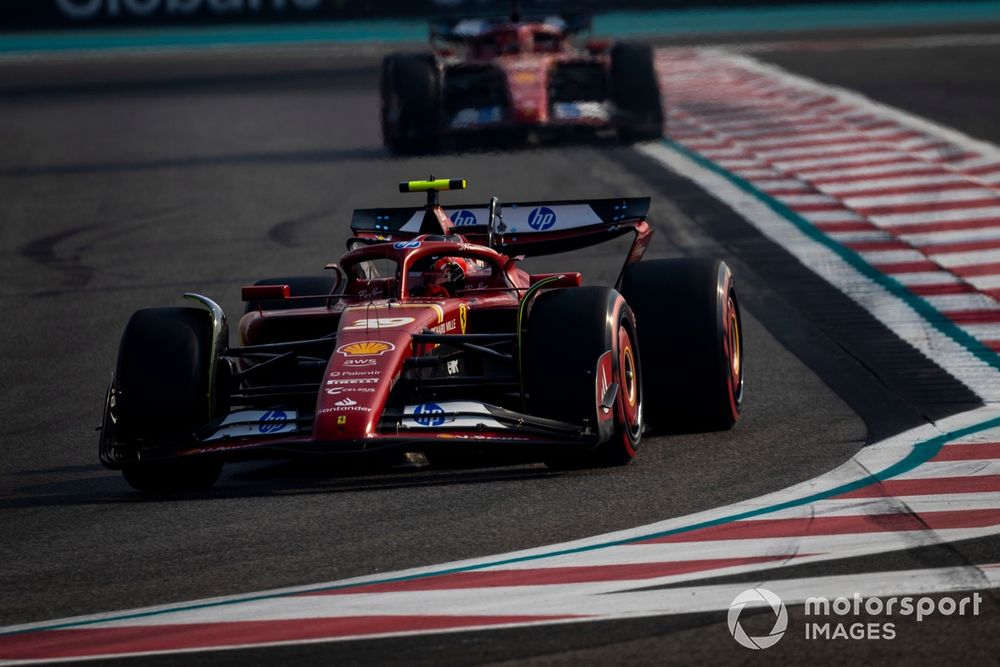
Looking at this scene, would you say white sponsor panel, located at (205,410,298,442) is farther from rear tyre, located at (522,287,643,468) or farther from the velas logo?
the velas logo

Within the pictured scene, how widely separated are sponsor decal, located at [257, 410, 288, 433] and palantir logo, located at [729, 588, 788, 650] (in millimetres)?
2618

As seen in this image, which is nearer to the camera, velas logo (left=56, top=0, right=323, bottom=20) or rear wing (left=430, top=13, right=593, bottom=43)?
rear wing (left=430, top=13, right=593, bottom=43)

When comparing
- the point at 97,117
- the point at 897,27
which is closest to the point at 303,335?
the point at 97,117

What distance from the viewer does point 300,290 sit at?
33.0 ft

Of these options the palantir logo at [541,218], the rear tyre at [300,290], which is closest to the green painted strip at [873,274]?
the palantir logo at [541,218]

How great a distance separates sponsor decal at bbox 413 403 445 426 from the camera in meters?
7.68

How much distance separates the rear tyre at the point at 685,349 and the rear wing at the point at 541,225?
82 centimetres

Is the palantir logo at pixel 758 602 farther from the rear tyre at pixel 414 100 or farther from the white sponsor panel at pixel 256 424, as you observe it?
the rear tyre at pixel 414 100

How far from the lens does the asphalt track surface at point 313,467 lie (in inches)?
251

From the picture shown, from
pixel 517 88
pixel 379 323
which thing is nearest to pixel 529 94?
pixel 517 88

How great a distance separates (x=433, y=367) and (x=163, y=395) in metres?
1.30

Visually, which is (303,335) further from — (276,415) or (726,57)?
(726,57)

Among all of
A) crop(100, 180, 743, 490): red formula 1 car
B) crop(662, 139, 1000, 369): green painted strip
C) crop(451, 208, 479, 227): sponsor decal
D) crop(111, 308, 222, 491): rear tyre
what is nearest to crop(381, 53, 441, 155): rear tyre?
crop(662, 139, 1000, 369): green painted strip

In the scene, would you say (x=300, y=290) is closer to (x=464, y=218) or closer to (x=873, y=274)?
(x=464, y=218)
